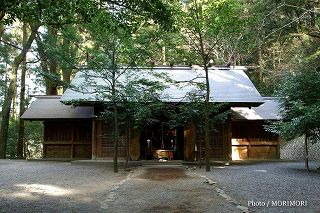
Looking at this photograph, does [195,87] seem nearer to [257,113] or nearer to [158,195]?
[257,113]

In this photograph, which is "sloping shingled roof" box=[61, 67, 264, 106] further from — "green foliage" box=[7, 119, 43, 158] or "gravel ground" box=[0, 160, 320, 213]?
"green foliage" box=[7, 119, 43, 158]

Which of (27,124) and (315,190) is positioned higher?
(27,124)

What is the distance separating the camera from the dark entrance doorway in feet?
59.6

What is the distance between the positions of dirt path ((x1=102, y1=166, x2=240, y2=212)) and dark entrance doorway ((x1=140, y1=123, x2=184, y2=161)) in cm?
881

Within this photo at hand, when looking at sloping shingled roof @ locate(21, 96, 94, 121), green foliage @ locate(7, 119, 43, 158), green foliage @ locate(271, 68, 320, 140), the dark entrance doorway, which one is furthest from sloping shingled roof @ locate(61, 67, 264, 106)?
green foliage @ locate(7, 119, 43, 158)

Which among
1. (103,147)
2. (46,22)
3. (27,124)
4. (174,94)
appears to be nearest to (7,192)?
(46,22)

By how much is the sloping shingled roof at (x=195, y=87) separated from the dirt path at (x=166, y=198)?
599 cm

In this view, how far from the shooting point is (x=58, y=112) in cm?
1927

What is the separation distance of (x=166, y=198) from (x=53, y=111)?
550 inches

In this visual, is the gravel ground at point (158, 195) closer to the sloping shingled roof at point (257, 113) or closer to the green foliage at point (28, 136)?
the sloping shingled roof at point (257, 113)

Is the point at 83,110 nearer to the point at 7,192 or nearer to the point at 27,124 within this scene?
the point at 27,124

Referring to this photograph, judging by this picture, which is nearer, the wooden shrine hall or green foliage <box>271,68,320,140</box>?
green foliage <box>271,68,320,140</box>

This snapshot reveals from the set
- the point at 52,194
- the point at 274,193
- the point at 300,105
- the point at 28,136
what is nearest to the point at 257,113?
the point at 300,105

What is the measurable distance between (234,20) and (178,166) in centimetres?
667
